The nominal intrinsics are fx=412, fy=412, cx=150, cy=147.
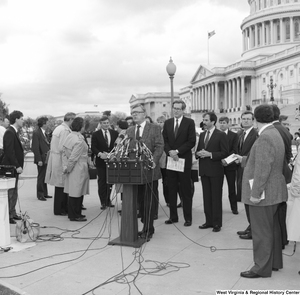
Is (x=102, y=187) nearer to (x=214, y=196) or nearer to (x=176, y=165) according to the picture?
(x=176, y=165)

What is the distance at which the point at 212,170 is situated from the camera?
26.4 ft

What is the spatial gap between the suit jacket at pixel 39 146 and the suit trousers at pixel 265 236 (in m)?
8.11

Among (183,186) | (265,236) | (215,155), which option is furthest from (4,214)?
(265,236)

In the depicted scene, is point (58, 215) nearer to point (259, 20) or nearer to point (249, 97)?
point (249, 97)

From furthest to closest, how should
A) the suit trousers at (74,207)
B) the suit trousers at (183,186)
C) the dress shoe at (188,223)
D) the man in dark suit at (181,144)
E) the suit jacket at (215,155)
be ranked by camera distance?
the suit trousers at (74,207) < the dress shoe at (188,223) < the suit trousers at (183,186) < the man in dark suit at (181,144) < the suit jacket at (215,155)

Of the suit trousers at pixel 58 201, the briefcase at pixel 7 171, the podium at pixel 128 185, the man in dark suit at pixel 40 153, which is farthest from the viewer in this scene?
the man in dark suit at pixel 40 153

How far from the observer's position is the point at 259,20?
101438 millimetres

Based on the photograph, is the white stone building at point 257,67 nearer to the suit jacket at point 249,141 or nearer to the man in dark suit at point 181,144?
the suit jacket at point 249,141

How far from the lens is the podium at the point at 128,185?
6641 mm

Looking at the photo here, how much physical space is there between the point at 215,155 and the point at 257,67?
88.2 meters

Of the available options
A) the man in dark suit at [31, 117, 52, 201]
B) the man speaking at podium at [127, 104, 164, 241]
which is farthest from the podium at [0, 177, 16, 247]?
the man in dark suit at [31, 117, 52, 201]

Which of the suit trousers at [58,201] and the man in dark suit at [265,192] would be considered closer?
the man in dark suit at [265,192]

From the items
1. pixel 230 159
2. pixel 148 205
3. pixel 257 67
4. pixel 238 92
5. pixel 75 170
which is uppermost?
pixel 257 67

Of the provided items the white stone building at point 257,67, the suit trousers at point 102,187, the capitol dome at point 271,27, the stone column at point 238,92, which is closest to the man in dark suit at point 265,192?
the suit trousers at point 102,187
